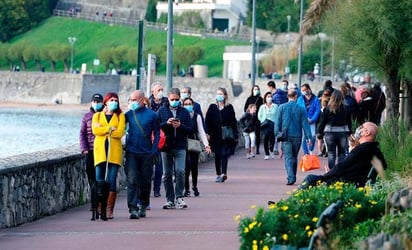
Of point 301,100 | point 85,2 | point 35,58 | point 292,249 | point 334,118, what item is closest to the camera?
point 292,249

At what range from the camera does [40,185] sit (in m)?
19.8

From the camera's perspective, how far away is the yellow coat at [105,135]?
742 inches

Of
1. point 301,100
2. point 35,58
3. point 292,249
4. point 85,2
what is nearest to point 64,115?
point 35,58

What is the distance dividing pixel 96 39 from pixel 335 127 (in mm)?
131555

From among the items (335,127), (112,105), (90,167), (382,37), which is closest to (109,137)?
(112,105)

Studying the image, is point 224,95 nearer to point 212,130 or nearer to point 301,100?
point 212,130

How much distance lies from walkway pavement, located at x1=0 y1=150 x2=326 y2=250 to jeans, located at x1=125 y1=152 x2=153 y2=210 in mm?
278

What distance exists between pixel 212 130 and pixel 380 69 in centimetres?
756

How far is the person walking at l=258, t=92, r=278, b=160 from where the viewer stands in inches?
1333

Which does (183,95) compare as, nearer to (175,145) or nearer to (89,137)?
(175,145)

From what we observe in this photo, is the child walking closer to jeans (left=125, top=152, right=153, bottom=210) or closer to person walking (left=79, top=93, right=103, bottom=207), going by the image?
jeans (left=125, top=152, right=153, bottom=210)

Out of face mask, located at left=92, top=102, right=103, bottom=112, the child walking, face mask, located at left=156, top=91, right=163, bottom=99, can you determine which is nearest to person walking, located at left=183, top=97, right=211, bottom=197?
face mask, located at left=156, top=91, right=163, bottom=99

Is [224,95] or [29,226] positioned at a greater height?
[224,95]

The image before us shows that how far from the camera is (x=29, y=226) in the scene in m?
18.5
